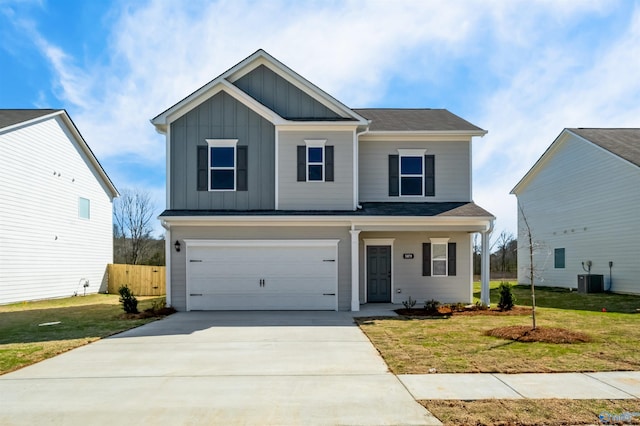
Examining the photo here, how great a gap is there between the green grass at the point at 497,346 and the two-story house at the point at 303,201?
3021 millimetres

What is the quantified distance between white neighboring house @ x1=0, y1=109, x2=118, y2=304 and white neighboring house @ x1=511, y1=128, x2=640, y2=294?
1932cm

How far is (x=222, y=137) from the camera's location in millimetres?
15211

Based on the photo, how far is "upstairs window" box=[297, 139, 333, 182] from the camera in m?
15.1

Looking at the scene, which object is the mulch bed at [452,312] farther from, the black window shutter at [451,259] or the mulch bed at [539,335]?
the mulch bed at [539,335]

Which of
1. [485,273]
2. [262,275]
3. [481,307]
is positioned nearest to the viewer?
[481,307]

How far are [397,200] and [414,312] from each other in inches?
170

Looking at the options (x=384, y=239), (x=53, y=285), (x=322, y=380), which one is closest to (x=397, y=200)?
(x=384, y=239)

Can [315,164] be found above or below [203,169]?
above

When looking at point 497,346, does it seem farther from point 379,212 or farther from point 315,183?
point 315,183

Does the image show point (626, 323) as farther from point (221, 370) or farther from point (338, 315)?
point (221, 370)

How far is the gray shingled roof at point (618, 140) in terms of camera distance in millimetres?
19391

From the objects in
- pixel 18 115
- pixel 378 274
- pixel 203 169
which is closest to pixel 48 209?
pixel 18 115

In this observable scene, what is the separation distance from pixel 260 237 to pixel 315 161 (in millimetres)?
3070

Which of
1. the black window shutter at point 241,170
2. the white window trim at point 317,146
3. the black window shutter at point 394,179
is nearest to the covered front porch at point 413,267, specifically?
the black window shutter at point 394,179
